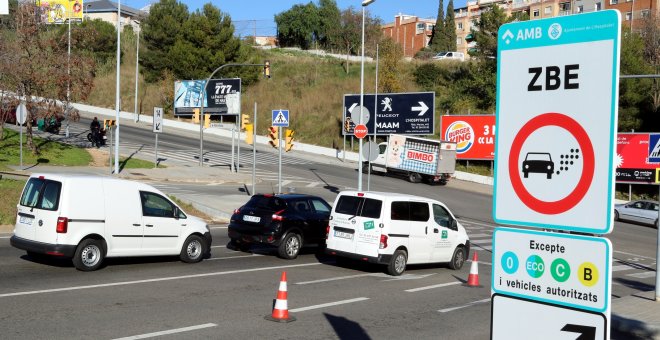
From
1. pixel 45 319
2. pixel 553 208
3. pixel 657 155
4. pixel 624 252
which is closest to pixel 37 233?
pixel 45 319

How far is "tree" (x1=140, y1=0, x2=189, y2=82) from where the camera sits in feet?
271

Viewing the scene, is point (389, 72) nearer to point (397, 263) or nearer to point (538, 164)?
point (397, 263)

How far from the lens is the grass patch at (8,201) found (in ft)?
67.6

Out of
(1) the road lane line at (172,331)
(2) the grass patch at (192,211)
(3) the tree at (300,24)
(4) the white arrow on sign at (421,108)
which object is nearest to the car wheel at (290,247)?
(1) the road lane line at (172,331)

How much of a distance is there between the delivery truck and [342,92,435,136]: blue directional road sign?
7.95 m

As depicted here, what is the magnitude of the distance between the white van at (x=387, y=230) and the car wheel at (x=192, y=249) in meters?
3.04

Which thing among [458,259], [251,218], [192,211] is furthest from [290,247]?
[192,211]

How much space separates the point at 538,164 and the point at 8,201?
71.0 feet

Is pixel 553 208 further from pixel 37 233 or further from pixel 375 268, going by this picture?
pixel 375 268

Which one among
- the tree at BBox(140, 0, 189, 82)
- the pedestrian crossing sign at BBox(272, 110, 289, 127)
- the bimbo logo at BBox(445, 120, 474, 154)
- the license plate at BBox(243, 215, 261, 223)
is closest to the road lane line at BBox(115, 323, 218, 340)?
the license plate at BBox(243, 215, 261, 223)

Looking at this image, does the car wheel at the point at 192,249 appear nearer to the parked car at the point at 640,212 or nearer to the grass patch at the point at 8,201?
the grass patch at the point at 8,201

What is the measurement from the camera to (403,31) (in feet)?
430

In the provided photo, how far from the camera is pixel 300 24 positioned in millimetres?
110375

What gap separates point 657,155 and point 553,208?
20.3m
